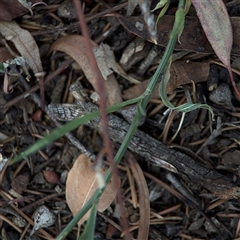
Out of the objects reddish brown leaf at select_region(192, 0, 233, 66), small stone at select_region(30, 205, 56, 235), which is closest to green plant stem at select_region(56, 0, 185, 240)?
reddish brown leaf at select_region(192, 0, 233, 66)

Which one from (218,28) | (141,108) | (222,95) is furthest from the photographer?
(222,95)

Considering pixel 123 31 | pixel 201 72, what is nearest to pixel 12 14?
pixel 123 31

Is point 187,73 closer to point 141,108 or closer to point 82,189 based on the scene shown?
point 141,108

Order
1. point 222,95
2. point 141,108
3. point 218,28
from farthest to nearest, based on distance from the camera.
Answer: point 222,95 → point 218,28 → point 141,108

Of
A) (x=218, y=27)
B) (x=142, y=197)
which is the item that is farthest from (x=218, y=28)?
(x=142, y=197)

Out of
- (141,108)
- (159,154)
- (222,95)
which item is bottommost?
(159,154)

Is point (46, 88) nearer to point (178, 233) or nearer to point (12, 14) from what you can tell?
point (12, 14)

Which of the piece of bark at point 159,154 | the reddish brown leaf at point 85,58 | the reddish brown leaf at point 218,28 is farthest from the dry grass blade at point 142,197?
the reddish brown leaf at point 218,28

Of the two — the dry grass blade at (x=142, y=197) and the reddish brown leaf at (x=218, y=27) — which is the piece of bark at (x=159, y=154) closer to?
the dry grass blade at (x=142, y=197)

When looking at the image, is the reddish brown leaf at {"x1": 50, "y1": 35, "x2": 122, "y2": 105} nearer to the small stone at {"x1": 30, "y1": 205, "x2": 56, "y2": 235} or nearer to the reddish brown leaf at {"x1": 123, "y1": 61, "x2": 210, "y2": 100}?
the reddish brown leaf at {"x1": 123, "y1": 61, "x2": 210, "y2": 100}

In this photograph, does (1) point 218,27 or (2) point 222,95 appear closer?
(1) point 218,27
